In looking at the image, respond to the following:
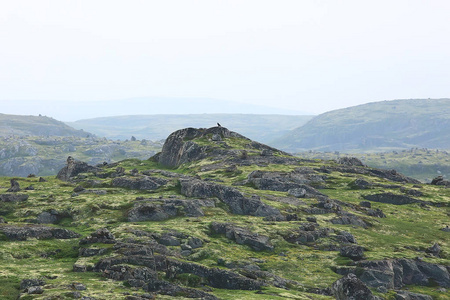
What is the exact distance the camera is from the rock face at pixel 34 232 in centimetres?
6838

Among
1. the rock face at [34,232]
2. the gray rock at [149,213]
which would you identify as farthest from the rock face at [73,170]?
the rock face at [34,232]

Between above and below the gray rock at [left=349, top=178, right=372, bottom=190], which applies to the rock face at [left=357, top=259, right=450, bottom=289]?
below

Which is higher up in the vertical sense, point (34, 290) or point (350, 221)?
point (34, 290)

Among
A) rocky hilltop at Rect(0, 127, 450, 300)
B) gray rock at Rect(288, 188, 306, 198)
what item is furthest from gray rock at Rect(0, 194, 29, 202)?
gray rock at Rect(288, 188, 306, 198)

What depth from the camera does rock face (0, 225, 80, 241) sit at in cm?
6838

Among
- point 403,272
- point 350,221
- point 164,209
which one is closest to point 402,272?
point 403,272

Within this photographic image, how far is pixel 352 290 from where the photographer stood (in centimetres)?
5306

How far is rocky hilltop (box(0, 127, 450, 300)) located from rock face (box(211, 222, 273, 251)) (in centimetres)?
25

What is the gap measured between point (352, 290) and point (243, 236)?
99.8ft

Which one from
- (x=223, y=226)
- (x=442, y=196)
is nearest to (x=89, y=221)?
(x=223, y=226)

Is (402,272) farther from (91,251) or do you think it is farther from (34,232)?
(34,232)

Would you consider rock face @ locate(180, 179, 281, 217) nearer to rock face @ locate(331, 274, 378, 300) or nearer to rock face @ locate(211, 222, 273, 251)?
rock face @ locate(211, 222, 273, 251)

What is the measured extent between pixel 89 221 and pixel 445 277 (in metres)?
75.8

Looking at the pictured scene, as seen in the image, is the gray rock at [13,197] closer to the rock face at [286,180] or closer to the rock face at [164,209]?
the rock face at [164,209]
